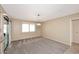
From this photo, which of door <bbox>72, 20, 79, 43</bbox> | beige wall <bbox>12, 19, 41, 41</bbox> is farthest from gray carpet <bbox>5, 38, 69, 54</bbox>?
beige wall <bbox>12, 19, 41, 41</bbox>

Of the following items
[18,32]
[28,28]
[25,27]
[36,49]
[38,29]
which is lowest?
[36,49]

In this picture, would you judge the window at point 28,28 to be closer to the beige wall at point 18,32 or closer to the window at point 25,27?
the window at point 25,27

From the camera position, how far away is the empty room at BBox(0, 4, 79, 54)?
378 cm

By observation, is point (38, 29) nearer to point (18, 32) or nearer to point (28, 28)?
point (28, 28)

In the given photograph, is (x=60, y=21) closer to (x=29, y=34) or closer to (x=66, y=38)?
(x=66, y=38)

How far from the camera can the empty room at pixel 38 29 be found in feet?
12.4

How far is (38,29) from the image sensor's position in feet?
37.2

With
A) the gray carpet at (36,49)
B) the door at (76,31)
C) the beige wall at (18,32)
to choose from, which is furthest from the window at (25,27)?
the door at (76,31)

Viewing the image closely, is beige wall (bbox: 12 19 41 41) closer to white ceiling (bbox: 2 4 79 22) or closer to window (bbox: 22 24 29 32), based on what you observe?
window (bbox: 22 24 29 32)

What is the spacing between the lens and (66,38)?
237 inches

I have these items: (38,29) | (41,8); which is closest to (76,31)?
(41,8)
